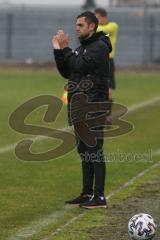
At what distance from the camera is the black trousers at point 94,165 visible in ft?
28.5

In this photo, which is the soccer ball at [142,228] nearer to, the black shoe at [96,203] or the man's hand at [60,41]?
the black shoe at [96,203]

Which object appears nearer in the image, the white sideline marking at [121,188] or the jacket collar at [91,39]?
the white sideline marking at [121,188]

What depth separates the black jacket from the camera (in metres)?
8.38

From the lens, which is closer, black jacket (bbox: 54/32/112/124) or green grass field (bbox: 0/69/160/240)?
green grass field (bbox: 0/69/160/240)

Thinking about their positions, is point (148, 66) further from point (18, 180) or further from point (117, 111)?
point (18, 180)

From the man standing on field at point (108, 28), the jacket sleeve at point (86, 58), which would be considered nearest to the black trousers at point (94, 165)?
the jacket sleeve at point (86, 58)

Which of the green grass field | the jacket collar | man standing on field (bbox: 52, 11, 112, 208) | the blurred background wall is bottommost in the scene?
the blurred background wall

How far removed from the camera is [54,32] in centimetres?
4044

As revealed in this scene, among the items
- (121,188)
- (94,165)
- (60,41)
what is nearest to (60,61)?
(60,41)

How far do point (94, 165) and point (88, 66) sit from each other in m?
1.13

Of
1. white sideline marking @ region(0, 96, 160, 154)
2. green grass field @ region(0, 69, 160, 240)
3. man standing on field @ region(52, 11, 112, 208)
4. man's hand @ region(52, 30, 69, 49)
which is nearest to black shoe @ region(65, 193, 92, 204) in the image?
man standing on field @ region(52, 11, 112, 208)

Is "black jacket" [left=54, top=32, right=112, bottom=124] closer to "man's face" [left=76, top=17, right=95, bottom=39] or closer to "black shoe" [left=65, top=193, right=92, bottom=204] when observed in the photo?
"man's face" [left=76, top=17, right=95, bottom=39]

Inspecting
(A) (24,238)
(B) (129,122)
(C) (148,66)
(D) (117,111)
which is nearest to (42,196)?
(A) (24,238)

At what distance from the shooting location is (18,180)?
10.1 m
